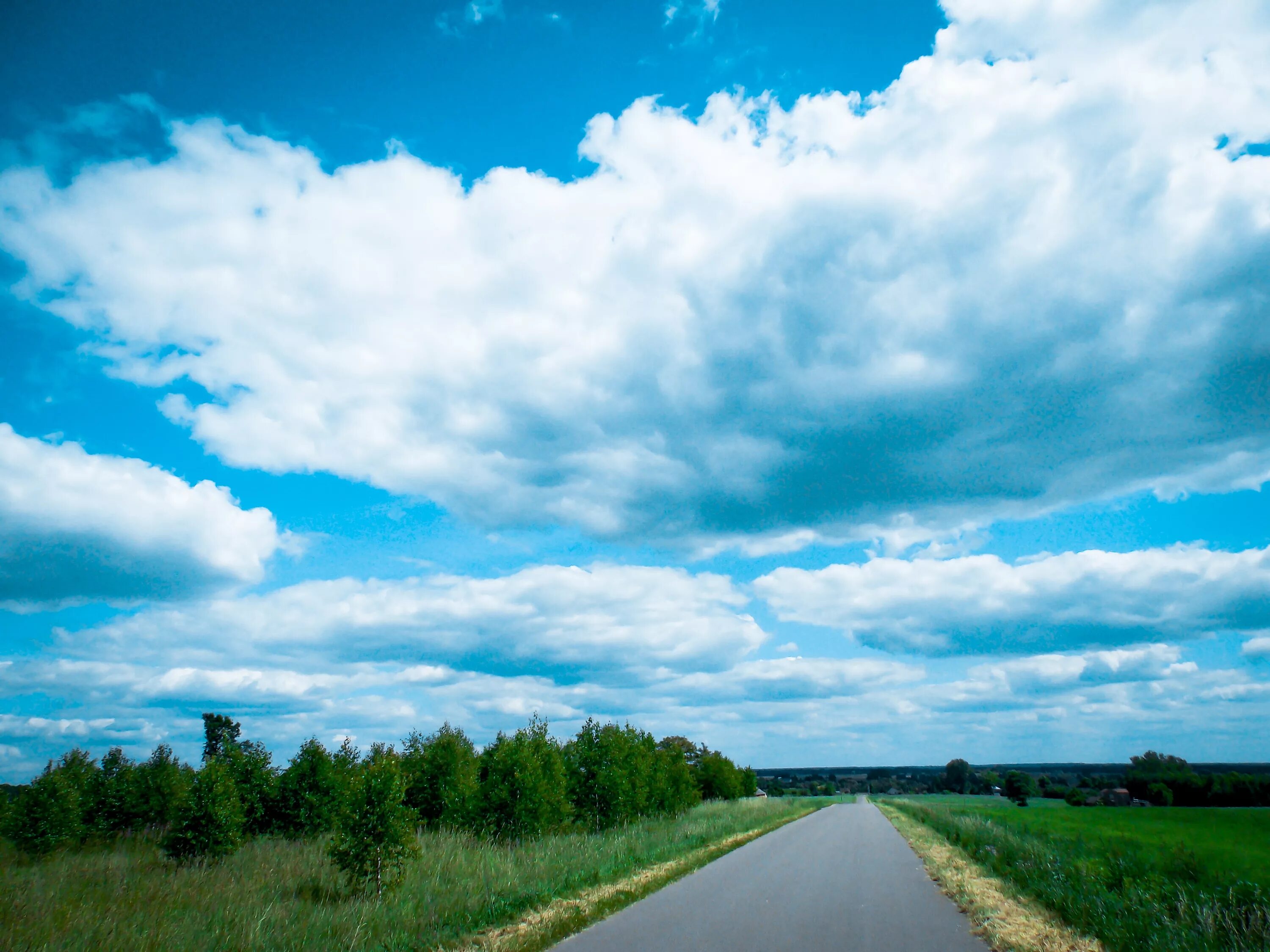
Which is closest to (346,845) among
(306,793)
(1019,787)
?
(306,793)

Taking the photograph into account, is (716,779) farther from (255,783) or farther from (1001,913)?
(1001,913)

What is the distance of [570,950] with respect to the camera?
977cm

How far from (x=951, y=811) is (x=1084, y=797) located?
1401 inches

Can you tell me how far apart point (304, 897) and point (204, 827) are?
9819 millimetres

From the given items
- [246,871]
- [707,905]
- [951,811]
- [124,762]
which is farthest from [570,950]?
[951,811]

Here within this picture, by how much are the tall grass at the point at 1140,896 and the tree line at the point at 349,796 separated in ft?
43.4

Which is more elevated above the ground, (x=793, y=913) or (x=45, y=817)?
(x=793, y=913)

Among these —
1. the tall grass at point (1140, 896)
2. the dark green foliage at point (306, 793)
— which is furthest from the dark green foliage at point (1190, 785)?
the dark green foliage at point (306, 793)

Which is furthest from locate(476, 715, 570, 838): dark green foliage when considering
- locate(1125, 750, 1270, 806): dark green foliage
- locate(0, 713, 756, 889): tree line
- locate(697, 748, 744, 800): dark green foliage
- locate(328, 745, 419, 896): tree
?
locate(697, 748, 744, 800): dark green foliage

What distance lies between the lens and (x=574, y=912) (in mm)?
12141

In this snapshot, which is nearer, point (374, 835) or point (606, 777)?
point (374, 835)

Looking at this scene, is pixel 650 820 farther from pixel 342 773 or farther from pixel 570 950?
pixel 570 950

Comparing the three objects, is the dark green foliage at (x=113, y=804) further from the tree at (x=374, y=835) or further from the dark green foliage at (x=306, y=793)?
the tree at (x=374, y=835)

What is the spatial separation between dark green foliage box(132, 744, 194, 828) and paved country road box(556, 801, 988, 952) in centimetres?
2882
